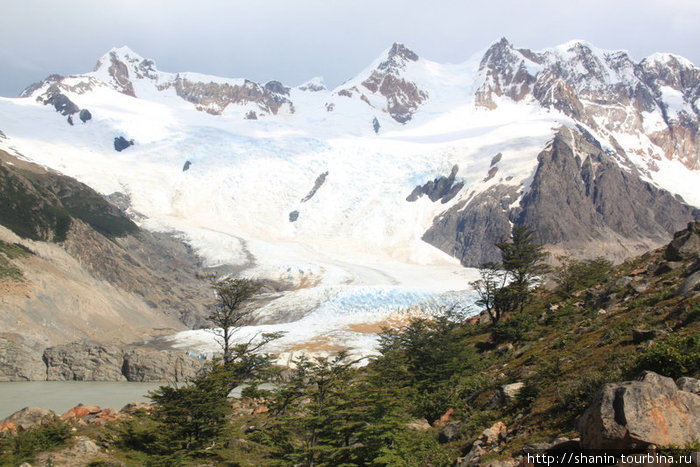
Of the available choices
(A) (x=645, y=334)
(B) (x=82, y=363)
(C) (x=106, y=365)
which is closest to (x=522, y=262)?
(A) (x=645, y=334)

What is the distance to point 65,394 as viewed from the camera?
70312 mm

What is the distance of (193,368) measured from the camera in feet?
296

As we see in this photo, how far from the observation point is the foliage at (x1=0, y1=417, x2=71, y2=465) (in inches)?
834

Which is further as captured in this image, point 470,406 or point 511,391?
point 470,406

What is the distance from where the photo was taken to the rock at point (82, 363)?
8794 centimetres

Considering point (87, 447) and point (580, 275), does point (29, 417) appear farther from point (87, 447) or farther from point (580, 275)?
point (580, 275)

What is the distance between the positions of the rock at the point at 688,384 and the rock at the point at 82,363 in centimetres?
9111

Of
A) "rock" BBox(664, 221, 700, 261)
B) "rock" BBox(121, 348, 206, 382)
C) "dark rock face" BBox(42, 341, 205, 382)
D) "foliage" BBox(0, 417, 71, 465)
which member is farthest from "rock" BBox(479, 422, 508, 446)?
"rock" BBox(121, 348, 206, 382)

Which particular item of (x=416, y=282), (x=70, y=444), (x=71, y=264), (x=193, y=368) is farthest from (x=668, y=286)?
(x=416, y=282)

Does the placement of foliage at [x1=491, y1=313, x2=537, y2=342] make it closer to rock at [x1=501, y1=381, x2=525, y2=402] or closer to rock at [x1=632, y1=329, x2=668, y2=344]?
rock at [x1=501, y1=381, x2=525, y2=402]

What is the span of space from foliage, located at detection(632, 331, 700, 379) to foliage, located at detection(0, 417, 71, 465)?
22.4 meters

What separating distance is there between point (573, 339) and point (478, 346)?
15.4m

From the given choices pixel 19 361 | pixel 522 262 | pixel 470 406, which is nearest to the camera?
pixel 470 406

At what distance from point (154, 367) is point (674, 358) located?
88002 millimetres
